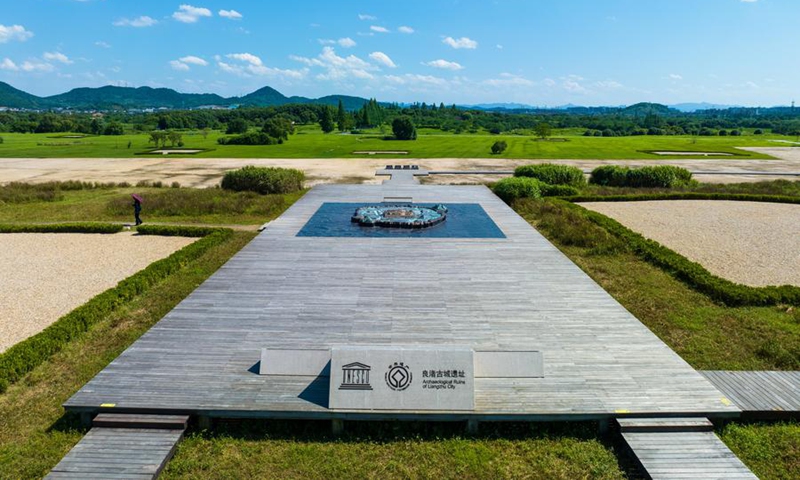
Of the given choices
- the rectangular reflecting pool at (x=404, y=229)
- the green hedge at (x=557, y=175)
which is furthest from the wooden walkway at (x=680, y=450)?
the green hedge at (x=557, y=175)

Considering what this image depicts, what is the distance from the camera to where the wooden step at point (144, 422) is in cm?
897

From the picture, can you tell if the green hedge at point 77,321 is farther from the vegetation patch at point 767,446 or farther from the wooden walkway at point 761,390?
the wooden walkway at point 761,390

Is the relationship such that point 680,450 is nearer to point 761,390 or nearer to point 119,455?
point 761,390

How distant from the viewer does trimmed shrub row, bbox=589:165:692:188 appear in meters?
38.2

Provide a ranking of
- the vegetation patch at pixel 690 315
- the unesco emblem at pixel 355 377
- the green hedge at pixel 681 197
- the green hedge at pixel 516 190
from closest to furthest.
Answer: the unesco emblem at pixel 355 377 → the vegetation patch at pixel 690 315 → the green hedge at pixel 516 190 → the green hedge at pixel 681 197

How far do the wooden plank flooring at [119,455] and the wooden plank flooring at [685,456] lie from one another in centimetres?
867

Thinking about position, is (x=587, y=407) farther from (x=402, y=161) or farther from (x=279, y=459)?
(x=402, y=161)

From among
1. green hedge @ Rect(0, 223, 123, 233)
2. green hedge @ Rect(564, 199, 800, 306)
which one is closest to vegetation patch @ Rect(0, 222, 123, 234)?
green hedge @ Rect(0, 223, 123, 233)

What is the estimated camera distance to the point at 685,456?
8.39 metres

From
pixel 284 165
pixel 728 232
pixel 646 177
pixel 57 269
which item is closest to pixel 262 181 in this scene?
pixel 57 269

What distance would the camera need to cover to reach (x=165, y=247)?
22.2 meters

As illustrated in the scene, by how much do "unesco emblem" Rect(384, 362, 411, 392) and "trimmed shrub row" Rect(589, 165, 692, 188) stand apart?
36379 millimetres

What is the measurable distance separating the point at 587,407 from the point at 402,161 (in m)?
52.5

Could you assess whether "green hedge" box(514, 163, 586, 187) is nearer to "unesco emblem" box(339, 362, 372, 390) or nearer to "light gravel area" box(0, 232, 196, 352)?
"light gravel area" box(0, 232, 196, 352)
